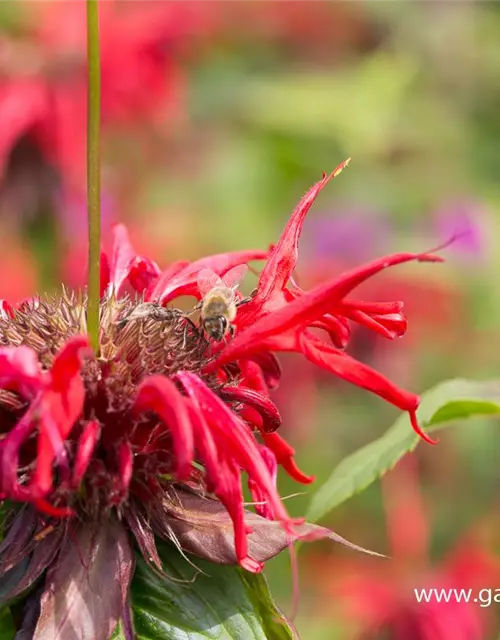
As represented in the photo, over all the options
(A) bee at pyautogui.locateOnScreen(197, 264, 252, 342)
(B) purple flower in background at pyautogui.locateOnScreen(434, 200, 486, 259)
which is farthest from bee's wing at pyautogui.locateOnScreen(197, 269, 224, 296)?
(B) purple flower in background at pyautogui.locateOnScreen(434, 200, 486, 259)

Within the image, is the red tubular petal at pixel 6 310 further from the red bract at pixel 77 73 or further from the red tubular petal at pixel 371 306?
the red bract at pixel 77 73

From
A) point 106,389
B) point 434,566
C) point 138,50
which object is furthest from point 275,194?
point 106,389

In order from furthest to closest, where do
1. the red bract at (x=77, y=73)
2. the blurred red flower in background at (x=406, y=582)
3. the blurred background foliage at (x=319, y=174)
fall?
the red bract at (x=77, y=73)
the blurred background foliage at (x=319, y=174)
the blurred red flower in background at (x=406, y=582)

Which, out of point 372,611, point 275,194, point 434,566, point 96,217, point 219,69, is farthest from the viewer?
point 219,69

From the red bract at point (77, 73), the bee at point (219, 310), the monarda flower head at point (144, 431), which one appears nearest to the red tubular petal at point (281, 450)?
the monarda flower head at point (144, 431)

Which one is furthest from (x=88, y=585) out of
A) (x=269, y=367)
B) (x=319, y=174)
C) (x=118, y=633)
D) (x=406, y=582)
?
(x=319, y=174)

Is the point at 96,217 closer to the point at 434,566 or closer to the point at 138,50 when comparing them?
the point at 434,566

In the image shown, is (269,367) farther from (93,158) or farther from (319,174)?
(319,174)
